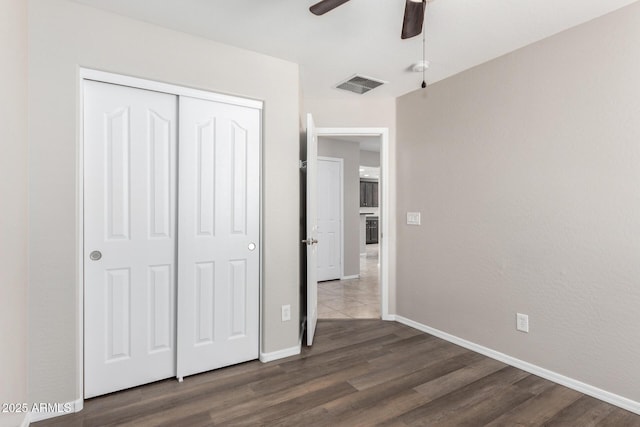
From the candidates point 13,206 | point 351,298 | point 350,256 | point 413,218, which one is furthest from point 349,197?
point 13,206

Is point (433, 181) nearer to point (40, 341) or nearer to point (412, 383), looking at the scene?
point (412, 383)

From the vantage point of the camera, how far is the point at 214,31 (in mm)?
2293

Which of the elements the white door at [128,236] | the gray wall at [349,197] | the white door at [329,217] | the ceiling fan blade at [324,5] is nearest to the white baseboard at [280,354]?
the white door at [128,236]

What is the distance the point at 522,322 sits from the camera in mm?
2506

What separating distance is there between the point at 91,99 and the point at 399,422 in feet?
9.09

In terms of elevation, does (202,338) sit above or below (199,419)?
above

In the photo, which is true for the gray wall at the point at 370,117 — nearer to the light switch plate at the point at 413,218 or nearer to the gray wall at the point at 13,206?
the light switch plate at the point at 413,218

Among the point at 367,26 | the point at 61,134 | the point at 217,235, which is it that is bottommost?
the point at 217,235

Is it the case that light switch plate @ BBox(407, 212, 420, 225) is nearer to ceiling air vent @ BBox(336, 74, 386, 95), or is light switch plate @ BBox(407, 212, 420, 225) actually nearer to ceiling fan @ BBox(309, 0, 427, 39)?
ceiling air vent @ BBox(336, 74, 386, 95)

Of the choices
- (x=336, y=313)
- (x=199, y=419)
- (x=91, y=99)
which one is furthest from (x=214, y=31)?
(x=336, y=313)

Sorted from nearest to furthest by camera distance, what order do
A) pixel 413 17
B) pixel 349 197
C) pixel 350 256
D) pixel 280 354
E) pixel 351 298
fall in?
1. pixel 413 17
2. pixel 280 354
3. pixel 351 298
4. pixel 349 197
5. pixel 350 256

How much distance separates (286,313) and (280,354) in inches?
13.3

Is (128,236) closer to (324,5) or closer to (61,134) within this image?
(61,134)

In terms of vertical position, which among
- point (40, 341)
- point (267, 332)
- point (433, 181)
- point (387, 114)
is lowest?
point (267, 332)
